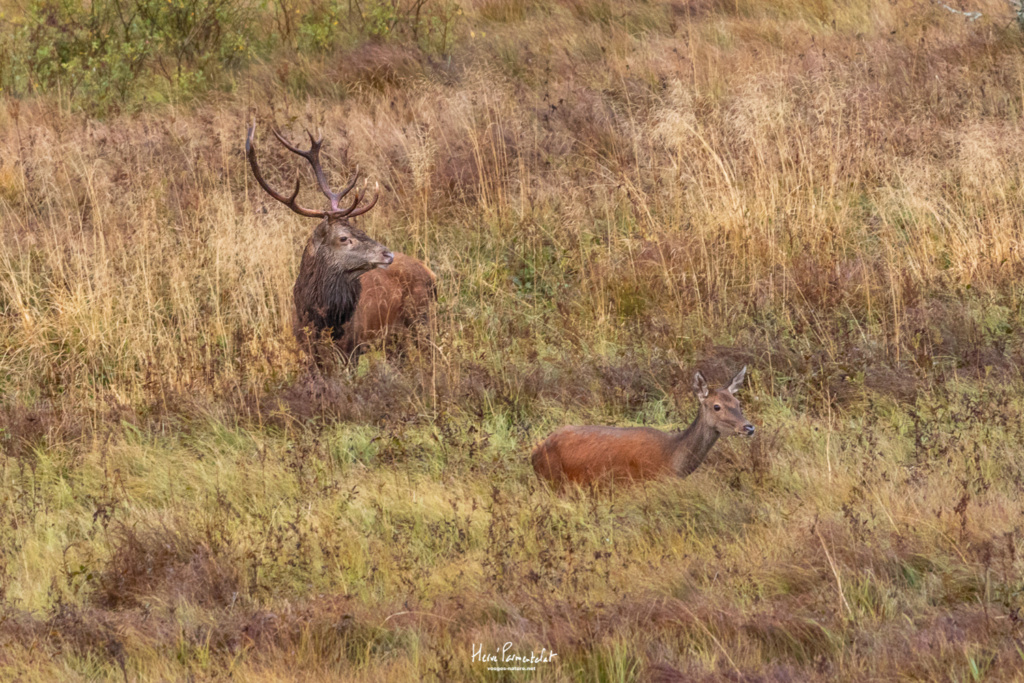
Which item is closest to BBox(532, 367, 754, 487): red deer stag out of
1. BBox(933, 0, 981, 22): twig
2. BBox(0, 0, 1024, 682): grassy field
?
BBox(0, 0, 1024, 682): grassy field

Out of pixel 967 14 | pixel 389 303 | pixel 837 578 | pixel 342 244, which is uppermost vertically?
pixel 967 14

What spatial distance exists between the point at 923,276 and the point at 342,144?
17.7 feet

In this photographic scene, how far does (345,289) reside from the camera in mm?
8203

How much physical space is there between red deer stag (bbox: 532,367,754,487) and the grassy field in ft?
0.45

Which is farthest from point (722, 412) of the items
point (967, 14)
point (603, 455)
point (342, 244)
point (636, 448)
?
point (967, 14)

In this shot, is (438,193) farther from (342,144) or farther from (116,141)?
(116,141)

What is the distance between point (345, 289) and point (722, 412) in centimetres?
317

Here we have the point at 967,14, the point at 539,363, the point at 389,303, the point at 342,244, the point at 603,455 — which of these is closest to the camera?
the point at 603,455

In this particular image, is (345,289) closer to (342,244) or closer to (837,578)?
(342,244)

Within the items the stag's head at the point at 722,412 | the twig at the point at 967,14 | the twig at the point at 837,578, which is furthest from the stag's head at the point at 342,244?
the twig at the point at 967,14

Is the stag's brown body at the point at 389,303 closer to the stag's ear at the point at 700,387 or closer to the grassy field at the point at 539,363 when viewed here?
the grassy field at the point at 539,363

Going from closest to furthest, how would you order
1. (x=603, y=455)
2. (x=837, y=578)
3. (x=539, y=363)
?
1. (x=837, y=578)
2. (x=603, y=455)
3. (x=539, y=363)

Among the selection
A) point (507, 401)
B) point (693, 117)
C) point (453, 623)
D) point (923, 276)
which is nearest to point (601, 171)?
point (693, 117)

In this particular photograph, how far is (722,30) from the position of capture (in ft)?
44.1
